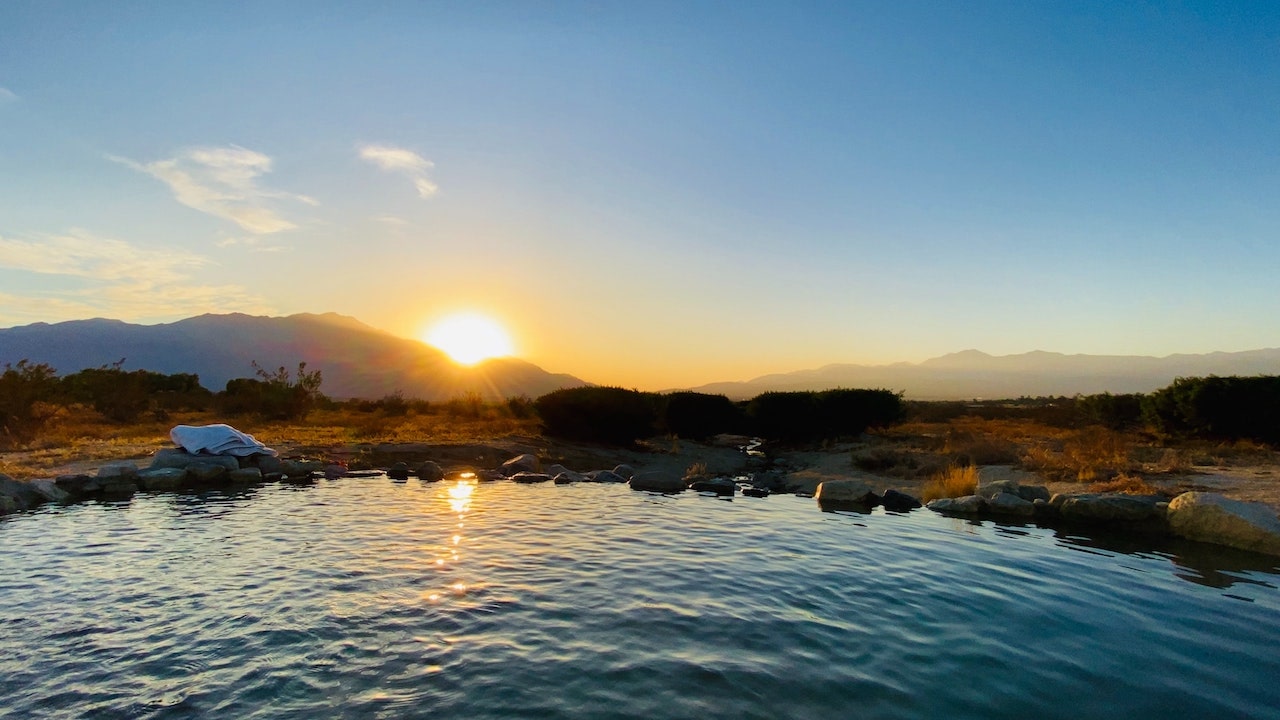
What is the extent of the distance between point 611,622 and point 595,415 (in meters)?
Result: 23.0

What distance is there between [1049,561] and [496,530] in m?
Result: 9.27

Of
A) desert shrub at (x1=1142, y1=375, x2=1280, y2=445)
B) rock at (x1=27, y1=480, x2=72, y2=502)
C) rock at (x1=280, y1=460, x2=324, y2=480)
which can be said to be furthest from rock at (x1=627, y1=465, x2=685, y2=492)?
desert shrub at (x1=1142, y1=375, x2=1280, y2=445)

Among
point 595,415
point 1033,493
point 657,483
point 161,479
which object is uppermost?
point 595,415

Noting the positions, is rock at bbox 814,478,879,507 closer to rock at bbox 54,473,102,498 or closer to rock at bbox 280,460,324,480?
rock at bbox 280,460,324,480

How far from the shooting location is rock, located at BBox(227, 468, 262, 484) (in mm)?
17656

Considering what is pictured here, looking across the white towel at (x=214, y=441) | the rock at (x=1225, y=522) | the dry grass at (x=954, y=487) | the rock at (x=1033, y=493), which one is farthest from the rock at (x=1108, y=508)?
the white towel at (x=214, y=441)

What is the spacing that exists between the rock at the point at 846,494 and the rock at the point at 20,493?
1769 cm

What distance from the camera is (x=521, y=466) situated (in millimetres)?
20781

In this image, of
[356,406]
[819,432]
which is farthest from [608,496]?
[356,406]

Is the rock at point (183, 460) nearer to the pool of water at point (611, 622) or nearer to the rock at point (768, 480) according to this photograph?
the pool of water at point (611, 622)

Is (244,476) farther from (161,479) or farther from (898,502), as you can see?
(898,502)

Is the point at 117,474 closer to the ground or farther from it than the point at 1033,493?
farther from it

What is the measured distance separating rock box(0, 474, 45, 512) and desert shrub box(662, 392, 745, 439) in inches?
1028

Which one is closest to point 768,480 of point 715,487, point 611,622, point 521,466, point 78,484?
point 715,487
